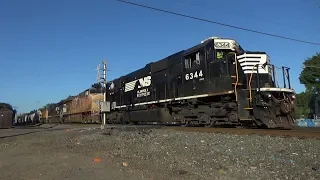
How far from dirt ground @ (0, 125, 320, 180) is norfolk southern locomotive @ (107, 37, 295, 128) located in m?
2.54

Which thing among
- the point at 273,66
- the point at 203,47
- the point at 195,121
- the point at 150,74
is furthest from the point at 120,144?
the point at 150,74

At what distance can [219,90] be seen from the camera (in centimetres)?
1319

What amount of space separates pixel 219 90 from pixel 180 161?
22.6ft

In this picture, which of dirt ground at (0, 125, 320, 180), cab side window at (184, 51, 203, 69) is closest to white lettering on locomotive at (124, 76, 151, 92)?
cab side window at (184, 51, 203, 69)

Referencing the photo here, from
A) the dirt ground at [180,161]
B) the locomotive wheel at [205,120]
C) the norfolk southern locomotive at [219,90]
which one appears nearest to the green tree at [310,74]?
the norfolk southern locomotive at [219,90]

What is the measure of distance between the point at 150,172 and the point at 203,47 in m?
9.32

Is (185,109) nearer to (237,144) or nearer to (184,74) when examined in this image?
(184,74)

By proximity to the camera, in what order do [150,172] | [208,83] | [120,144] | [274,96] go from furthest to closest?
[208,83] → [274,96] → [120,144] → [150,172]

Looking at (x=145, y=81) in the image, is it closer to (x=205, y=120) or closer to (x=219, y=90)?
(x=205, y=120)

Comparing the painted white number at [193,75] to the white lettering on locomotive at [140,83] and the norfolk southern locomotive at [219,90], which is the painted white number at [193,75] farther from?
the white lettering on locomotive at [140,83]

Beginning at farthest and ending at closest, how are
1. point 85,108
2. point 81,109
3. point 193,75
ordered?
point 81,109 < point 85,108 < point 193,75

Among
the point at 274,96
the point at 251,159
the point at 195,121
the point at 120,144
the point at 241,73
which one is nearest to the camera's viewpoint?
the point at 251,159

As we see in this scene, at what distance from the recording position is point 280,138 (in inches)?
363

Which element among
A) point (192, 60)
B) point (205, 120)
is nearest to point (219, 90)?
point (205, 120)
